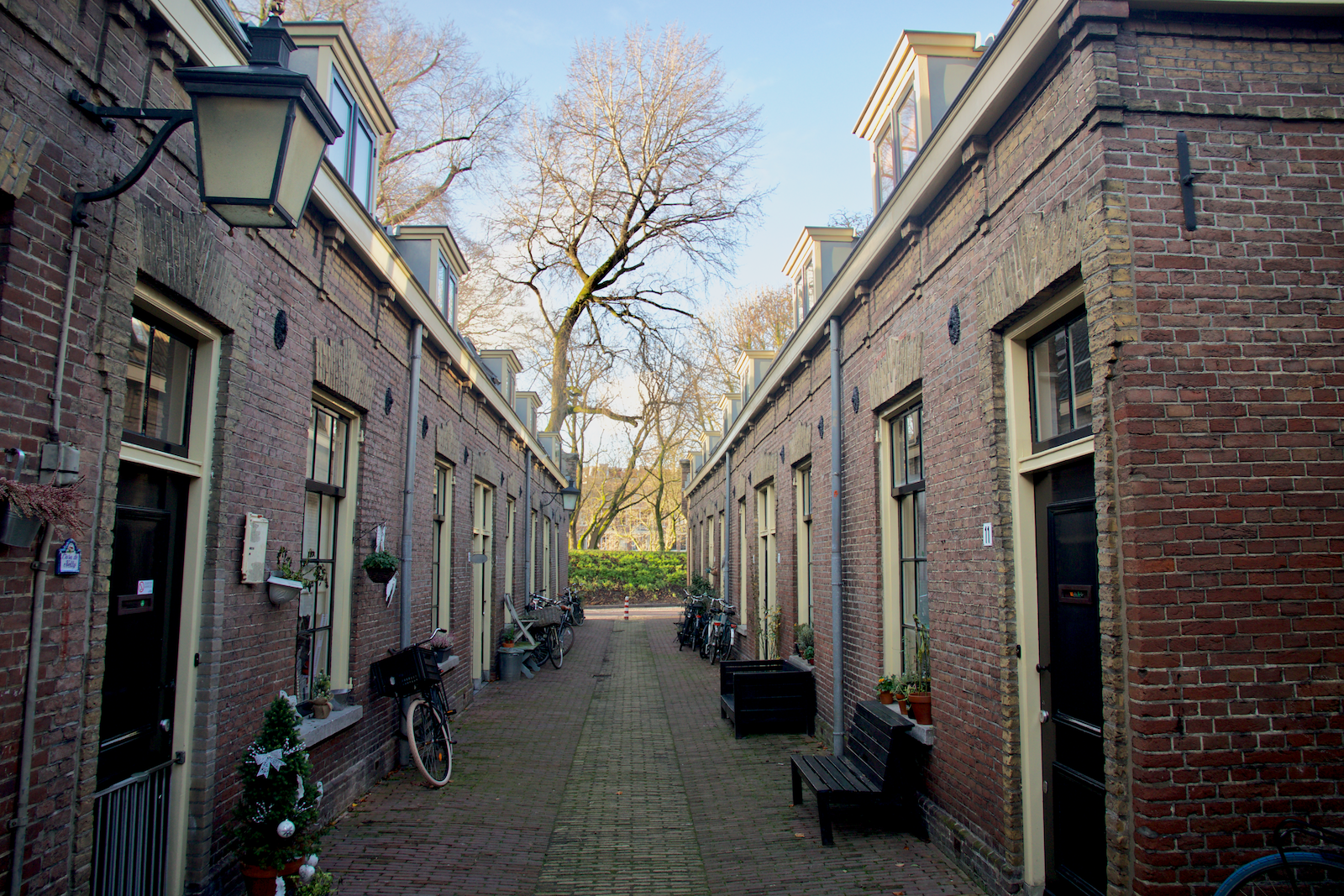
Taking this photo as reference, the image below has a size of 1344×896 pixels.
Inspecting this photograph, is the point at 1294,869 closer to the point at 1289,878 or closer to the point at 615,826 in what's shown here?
the point at 1289,878

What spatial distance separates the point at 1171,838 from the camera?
307 cm

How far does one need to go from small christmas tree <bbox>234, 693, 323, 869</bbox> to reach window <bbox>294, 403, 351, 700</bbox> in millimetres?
1454

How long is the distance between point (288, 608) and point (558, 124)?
16540 mm

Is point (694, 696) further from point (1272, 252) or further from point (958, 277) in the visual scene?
point (1272, 252)

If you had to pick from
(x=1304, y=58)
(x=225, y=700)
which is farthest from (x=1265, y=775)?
(x=225, y=700)

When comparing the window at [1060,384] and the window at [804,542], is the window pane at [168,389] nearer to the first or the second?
the window at [1060,384]

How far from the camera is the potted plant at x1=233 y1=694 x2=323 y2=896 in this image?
3.79 meters

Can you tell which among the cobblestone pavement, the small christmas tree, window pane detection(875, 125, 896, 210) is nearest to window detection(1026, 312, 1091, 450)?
the cobblestone pavement

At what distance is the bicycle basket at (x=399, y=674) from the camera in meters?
6.83

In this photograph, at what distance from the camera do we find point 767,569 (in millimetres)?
12359

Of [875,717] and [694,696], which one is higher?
[875,717]

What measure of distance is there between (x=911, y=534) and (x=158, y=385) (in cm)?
505

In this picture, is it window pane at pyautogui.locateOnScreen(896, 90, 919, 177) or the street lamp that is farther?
window pane at pyautogui.locateOnScreen(896, 90, 919, 177)

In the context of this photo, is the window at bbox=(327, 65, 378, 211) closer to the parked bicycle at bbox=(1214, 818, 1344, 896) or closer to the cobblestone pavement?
the cobblestone pavement
